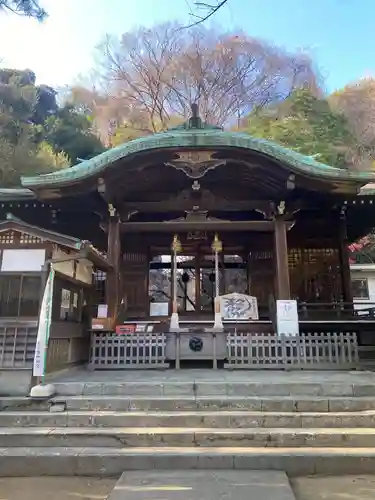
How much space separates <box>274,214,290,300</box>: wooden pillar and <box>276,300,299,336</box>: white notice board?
512 mm

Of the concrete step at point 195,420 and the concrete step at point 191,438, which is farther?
the concrete step at point 195,420

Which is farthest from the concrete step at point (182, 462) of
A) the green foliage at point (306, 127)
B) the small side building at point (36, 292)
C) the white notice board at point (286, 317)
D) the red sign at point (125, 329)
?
the green foliage at point (306, 127)

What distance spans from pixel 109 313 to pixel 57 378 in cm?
287

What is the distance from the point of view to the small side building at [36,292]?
6.76 metres

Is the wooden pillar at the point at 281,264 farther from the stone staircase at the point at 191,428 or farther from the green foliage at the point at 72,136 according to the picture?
the green foliage at the point at 72,136

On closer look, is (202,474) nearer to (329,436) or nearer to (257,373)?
(329,436)

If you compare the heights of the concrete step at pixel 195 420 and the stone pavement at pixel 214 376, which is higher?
the stone pavement at pixel 214 376

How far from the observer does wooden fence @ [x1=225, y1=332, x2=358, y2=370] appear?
27.1 ft

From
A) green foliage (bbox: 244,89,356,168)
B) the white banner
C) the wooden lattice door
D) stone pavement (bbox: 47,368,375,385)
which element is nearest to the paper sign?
stone pavement (bbox: 47,368,375,385)

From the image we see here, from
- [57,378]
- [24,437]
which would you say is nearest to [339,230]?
[57,378]

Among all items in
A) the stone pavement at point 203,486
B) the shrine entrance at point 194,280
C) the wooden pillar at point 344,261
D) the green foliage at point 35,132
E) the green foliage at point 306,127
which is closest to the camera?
the stone pavement at point 203,486

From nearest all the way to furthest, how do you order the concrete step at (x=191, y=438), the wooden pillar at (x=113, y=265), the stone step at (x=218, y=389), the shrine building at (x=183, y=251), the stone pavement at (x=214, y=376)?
the concrete step at (x=191, y=438) → the stone step at (x=218, y=389) → the stone pavement at (x=214, y=376) → the shrine building at (x=183, y=251) → the wooden pillar at (x=113, y=265)

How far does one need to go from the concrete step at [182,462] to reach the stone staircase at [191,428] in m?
0.01

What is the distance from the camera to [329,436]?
16.4 feet
